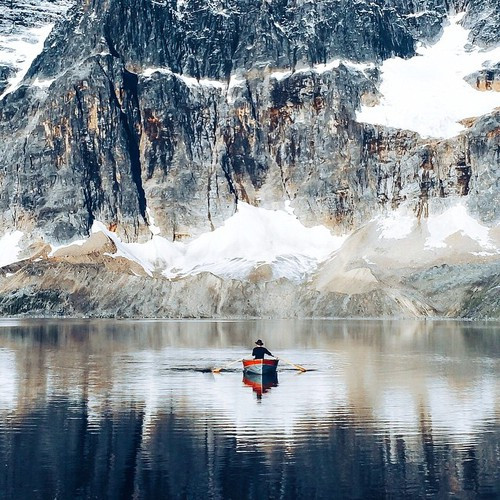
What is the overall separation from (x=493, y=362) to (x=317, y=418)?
49934 mm

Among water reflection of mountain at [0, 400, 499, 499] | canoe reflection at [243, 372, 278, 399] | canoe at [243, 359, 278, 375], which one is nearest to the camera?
water reflection of mountain at [0, 400, 499, 499]

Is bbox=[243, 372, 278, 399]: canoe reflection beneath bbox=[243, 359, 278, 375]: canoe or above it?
beneath

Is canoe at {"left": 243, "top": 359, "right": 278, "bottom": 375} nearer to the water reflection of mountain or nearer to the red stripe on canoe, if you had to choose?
the red stripe on canoe

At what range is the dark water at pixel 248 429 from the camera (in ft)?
156

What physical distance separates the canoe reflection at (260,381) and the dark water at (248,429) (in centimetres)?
67

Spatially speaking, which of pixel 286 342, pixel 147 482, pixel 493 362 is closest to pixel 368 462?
pixel 147 482

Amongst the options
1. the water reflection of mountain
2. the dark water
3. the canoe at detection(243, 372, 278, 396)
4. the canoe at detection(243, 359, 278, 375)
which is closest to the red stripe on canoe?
the canoe at detection(243, 359, 278, 375)

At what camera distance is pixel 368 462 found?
52.2 m

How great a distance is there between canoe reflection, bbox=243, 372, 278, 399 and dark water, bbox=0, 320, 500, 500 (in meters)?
0.67

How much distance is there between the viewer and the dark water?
47.7 meters

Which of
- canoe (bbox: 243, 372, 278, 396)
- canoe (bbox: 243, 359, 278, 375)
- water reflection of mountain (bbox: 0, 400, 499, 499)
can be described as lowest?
water reflection of mountain (bbox: 0, 400, 499, 499)

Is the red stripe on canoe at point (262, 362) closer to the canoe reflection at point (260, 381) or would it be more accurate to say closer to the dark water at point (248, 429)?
the canoe reflection at point (260, 381)

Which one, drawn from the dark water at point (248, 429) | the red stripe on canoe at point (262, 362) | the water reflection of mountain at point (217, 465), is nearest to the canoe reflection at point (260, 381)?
the dark water at point (248, 429)

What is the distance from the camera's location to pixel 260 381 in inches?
3553
